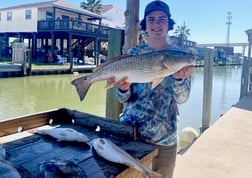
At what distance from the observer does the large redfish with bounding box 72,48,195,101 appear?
1.72 meters

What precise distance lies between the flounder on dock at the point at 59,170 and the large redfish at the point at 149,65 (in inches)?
27.7

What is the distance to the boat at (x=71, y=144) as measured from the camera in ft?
4.77

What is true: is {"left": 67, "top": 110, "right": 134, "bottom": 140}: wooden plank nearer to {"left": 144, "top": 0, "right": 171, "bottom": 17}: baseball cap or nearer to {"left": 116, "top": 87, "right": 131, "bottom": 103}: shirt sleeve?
{"left": 116, "top": 87, "right": 131, "bottom": 103}: shirt sleeve

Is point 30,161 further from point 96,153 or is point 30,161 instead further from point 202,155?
point 202,155

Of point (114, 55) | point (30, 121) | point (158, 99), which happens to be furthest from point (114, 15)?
point (158, 99)

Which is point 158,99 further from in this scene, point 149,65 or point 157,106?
point 149,65

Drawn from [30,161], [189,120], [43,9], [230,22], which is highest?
[230,22]

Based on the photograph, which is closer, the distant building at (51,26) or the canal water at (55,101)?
the canal water at (55,101)

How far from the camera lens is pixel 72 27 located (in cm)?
2142

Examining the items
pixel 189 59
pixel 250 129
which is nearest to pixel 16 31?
pixel 250 129

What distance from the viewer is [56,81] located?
51.6 feet

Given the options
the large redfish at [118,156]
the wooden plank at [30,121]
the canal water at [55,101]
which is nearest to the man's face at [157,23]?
the large redfish at [118,156]

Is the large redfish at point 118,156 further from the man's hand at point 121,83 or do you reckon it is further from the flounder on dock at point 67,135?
the man's hand at point 121,83

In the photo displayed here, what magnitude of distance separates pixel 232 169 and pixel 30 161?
8.96 feet
